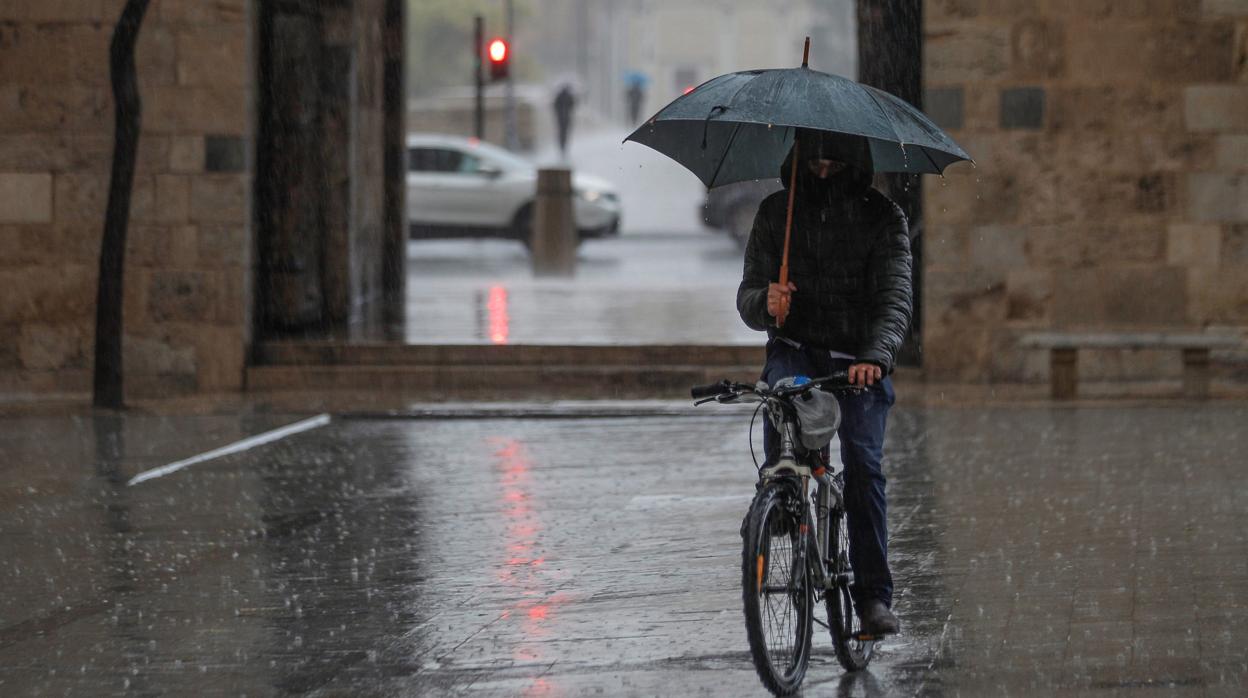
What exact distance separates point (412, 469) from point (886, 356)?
16.8 ft

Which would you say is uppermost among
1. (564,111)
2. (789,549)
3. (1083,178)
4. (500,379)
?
(564,111)

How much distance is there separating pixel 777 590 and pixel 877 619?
519 millimetres

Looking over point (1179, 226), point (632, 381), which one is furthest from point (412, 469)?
point (1179, 226)

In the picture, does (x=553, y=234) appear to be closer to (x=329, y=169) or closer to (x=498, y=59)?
(x=498, y=59)

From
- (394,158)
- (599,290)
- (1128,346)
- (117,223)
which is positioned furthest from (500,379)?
(599,290)

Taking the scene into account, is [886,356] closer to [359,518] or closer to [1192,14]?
[359,518]

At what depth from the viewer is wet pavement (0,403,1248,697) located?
6027 mm

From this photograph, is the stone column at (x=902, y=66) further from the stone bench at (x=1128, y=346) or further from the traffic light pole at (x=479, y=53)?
the traffic light pole at (x=479, y=53)

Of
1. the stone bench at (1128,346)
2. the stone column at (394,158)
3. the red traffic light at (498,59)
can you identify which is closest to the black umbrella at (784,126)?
the stone bench at (1128,346)

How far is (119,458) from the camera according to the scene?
1081 centimetres

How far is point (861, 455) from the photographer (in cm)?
584

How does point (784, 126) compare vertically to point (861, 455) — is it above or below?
above

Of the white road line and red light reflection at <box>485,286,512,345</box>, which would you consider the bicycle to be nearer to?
the white road line

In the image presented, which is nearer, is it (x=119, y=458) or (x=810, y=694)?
(x=810, y=694)
